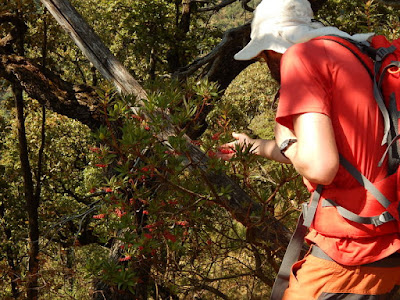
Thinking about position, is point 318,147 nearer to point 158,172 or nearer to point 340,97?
point 340,97

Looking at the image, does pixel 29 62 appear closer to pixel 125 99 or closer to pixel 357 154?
pixel 125 99

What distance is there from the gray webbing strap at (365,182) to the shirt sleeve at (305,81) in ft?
0.60

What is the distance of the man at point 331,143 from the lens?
143 cm

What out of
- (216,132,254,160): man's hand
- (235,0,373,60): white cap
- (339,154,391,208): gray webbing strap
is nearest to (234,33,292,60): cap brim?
(235,0,373,60): white cap

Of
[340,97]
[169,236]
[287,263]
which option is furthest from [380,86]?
[169,236]

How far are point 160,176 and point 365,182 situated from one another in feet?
3.69

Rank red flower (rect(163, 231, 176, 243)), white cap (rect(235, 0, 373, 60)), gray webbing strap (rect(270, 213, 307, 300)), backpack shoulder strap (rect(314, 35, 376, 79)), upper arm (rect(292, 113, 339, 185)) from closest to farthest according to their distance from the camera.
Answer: upper arm (rect(292, 113, 339, 185)) → backpack shoulder strap (rect(314, 35, 376, 79)) → white cap (rect(235, 0, 373, 60)) → gray webbing strap (rect(270, 213, 307, 300)) → red flower (rect(163, 231, 176, 243))

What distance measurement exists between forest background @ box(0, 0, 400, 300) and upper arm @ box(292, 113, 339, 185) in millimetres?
731

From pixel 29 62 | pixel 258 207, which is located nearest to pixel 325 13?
pixel 29 62

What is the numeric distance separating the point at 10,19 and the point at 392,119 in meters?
6.40

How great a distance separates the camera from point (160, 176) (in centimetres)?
234

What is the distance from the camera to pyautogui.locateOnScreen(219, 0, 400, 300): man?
4.68ft

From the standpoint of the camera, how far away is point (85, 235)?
1295 cm

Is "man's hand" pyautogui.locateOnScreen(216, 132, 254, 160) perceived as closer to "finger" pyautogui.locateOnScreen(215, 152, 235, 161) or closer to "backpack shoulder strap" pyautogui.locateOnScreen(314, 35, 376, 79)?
"finger" pyautogui.locateOnScreen(215, 152, 235, 161)
